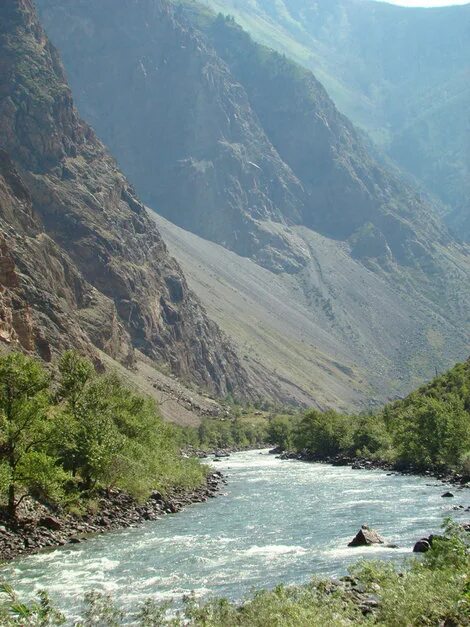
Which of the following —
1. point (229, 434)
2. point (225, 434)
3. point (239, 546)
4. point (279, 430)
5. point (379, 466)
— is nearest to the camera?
point (239, 546)

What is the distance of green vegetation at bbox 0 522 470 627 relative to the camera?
18.2 metres

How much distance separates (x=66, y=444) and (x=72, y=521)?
5274 mm

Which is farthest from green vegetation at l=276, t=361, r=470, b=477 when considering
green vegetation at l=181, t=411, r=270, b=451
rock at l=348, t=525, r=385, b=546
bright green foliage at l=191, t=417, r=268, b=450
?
Result: rock at l=348, t=525, r=385, b=546

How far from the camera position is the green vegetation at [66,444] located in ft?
135

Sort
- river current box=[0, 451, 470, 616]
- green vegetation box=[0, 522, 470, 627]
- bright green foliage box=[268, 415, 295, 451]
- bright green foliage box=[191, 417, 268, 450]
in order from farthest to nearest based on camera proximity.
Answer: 1. bright green foliage box=[268, 415, 295, 451]
2. bright green foliage box=[191, 417, 268, 450]
3. river current box=[0, 451, 470, 616]
4. green vegetation box=[0, 522, 470, 627]

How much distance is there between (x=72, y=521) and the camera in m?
43.8

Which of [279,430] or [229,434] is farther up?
[279,430]

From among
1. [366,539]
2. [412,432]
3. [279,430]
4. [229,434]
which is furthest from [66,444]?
[229,434]

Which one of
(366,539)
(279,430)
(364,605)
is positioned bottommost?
(279,430)

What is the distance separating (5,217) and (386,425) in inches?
3444

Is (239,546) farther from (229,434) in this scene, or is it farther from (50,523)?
(229,434)

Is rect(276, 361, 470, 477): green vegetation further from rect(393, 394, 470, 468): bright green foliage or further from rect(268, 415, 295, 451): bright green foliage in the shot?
rect(268, 415, 295, 451): bright green foliage

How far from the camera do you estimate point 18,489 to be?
42062 millimetres

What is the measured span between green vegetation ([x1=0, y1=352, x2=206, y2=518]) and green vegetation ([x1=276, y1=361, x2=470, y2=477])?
95.4 ft
